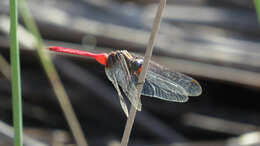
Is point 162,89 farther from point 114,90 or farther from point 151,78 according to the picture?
point 114,90

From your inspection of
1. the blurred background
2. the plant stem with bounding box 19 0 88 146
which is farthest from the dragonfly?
the blurred background

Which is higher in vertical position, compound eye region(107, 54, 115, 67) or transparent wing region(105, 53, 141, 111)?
compound eye region(107, 54, 115, 67)

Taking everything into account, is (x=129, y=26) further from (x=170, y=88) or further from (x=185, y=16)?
(x=170, y=88)

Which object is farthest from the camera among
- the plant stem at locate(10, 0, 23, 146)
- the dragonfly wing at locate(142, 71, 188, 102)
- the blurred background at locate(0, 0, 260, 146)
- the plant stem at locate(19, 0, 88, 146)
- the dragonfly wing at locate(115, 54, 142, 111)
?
the blurred background at locate(0, 0, 260, 146)

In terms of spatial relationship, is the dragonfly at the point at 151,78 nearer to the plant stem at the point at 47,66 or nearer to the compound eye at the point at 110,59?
the compound eye at the point at 110,59

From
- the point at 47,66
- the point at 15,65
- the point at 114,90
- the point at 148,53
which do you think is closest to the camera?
the point at 15,65

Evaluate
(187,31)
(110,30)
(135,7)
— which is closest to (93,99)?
(110,30)

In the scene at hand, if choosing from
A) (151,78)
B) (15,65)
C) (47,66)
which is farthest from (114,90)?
(15,65)

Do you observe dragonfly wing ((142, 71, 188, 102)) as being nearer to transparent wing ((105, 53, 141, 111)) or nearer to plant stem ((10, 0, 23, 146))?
transparent wing ((105, 53, 141, 111))
